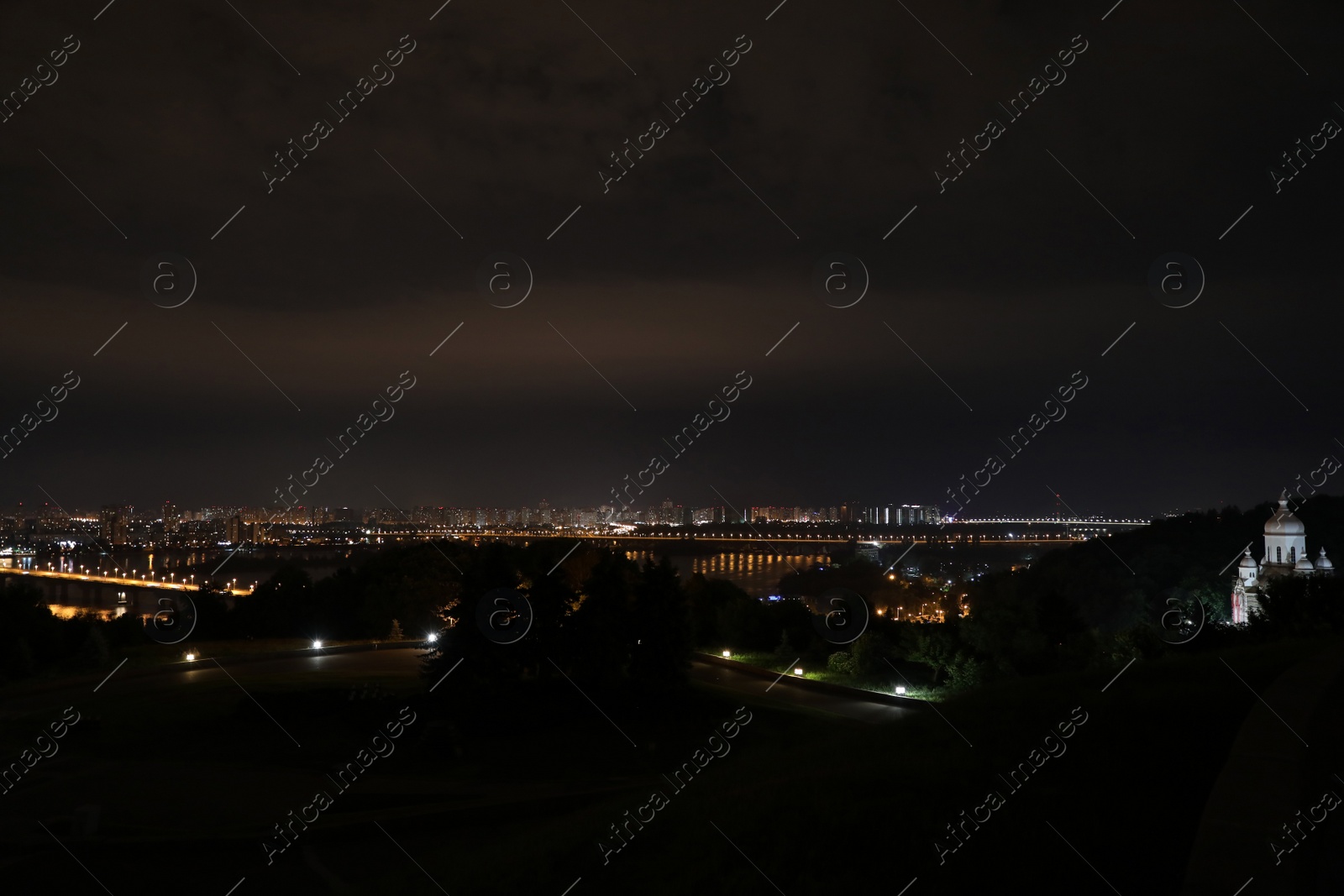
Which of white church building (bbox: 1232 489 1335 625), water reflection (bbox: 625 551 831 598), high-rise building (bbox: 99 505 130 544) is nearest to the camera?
white church building (bbox: 1232 489 1335 625)

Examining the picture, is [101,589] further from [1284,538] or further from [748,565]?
[1284,538]

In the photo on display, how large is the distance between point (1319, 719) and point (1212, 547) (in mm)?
62594

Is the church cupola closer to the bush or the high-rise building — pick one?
the bush

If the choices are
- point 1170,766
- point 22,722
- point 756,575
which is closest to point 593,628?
point 22,722

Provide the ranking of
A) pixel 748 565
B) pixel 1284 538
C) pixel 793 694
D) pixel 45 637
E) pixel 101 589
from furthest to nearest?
pixel 748 565 → pixel 101 589 → pixel 1284 538 → pixel 45 637 → pixel 793 694

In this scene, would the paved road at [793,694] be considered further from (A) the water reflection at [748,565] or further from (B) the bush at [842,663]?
(A) the water reflection at [748,565]

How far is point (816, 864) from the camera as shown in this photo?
19.3 ft

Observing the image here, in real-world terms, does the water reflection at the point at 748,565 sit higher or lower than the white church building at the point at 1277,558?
higher

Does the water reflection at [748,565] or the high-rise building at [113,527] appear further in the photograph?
the high-rise building at [113,527]

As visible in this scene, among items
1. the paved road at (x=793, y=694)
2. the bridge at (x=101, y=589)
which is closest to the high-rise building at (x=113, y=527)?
the bridge at (x=101, y=589)

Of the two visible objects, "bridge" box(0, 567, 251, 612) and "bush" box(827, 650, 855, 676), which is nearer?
"bush" box(827, 650, 855, 676)

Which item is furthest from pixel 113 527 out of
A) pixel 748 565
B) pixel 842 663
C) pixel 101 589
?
pixel 842 663

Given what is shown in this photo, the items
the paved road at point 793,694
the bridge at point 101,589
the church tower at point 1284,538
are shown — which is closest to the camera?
the paved road at point 793,694

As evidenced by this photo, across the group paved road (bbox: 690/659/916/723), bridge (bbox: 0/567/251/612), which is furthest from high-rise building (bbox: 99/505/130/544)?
paved road (bbox: 690/659/916/723)
